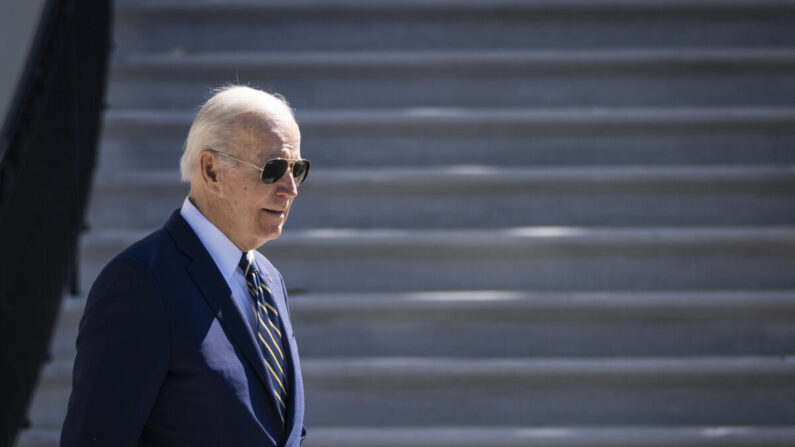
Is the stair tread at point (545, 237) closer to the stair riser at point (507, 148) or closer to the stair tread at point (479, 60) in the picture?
the stair riser at point (507, 148)

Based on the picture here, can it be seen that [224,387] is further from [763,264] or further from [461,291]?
[763,264]

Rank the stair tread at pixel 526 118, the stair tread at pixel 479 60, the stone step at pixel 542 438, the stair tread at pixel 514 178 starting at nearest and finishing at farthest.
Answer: the stone step at pixel 542 438
the stair tread at pixel 514 178
the stair tread at pixel 526 118
the stair tread at pixel 479 60

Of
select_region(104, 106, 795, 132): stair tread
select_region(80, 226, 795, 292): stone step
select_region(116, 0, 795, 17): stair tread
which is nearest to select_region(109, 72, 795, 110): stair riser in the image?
select_region(104, 106, 795, 132): stair tread

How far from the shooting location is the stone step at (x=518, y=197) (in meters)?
4.27

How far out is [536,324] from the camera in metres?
4.01

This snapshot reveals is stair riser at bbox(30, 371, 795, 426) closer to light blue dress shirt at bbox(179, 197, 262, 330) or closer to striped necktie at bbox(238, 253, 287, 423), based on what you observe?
striped necktie at bbox(238, 253, 287, 423)

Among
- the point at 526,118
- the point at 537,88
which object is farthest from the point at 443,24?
the point at 526,118

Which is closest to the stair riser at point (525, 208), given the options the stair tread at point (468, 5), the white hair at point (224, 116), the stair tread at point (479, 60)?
Result: the stair tread at point (479, 60)

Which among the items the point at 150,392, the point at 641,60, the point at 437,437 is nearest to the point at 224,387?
the point at 150,392

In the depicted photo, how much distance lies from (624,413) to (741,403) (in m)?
0.48

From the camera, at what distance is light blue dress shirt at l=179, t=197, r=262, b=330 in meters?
1.97

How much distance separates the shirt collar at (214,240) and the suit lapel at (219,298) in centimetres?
3

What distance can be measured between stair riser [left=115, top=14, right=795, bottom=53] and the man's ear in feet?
9.82

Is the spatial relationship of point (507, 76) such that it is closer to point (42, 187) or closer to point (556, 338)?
point (556, 338)
